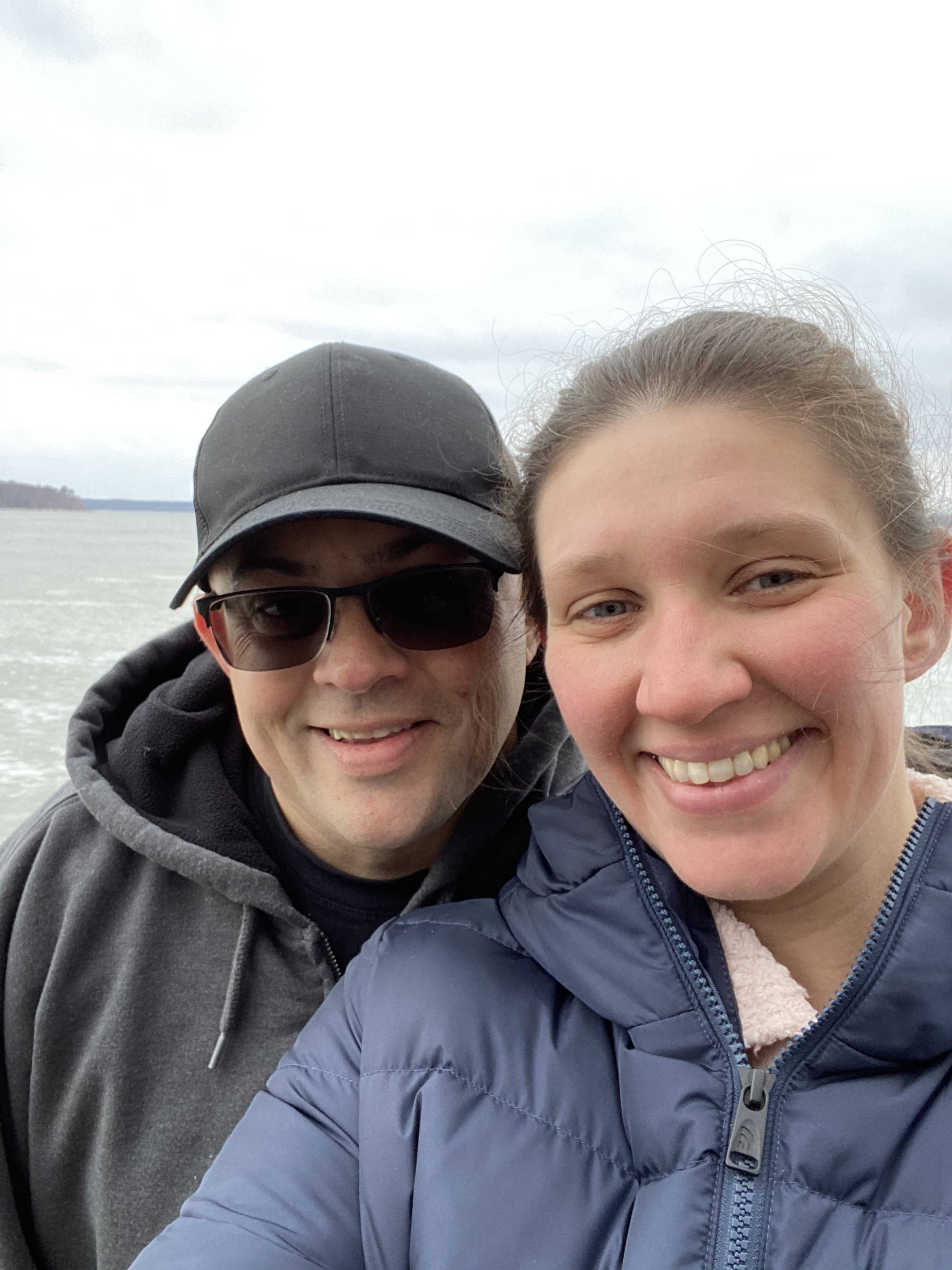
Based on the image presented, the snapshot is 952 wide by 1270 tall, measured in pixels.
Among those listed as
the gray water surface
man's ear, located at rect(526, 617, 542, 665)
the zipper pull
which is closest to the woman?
the zipper pull

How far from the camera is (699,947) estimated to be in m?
1.48

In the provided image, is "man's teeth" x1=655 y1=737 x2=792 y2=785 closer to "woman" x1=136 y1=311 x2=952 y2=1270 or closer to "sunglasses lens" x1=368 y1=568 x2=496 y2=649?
"woman" x1=136 y1=311 x2=952 y2=1270

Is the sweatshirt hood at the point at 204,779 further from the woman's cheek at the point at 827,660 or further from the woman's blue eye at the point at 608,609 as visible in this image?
the woman's cheek at the point at 827,660

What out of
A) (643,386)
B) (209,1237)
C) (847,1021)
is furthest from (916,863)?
(209,1237)

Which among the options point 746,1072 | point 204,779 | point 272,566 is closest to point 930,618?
point 746,1072

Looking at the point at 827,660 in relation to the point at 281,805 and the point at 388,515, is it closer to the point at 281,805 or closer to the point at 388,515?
the point at 388,515

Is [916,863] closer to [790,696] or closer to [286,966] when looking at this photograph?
[790,696]

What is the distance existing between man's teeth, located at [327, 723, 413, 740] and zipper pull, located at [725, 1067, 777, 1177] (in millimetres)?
977

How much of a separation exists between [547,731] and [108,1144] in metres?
1.24

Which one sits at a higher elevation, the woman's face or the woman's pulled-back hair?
the woman's pulled-back hair

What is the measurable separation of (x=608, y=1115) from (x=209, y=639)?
1.32 m

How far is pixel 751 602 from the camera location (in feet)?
4.39

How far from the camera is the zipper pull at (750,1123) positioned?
1252 mm

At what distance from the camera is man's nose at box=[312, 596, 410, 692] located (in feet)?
6.35
